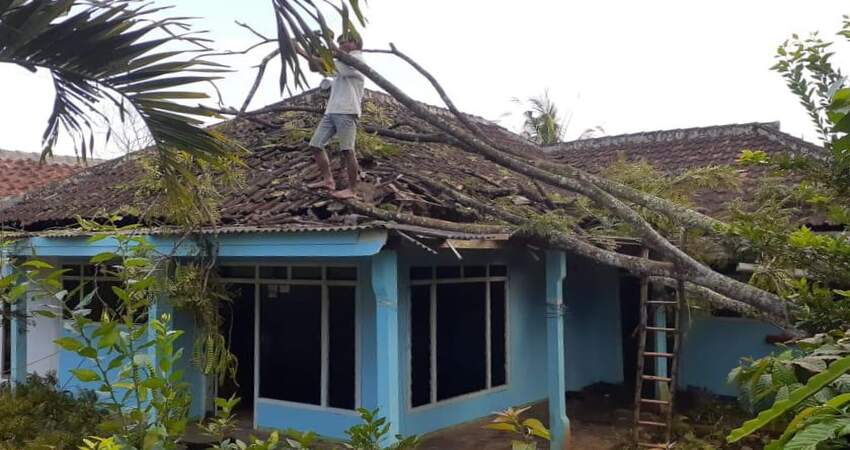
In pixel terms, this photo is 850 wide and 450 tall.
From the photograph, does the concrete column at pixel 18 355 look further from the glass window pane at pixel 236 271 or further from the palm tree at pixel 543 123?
the palm tree at pixel 543 123

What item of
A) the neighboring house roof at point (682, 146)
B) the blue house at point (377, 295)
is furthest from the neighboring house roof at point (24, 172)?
the neighboring house roof at point (682, 146)

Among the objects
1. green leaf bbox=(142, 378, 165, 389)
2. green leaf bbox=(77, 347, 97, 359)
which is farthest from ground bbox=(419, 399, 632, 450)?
green leaf bbox=(77, 347, 97, 359)

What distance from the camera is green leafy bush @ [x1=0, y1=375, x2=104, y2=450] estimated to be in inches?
283

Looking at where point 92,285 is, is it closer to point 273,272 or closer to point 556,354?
point 273,272

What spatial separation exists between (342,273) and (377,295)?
1542mm

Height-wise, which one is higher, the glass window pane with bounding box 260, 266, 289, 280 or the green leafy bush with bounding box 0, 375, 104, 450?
the glass window pane with bounding box 260, 266, 289, 280

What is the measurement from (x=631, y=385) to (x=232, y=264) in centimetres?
619

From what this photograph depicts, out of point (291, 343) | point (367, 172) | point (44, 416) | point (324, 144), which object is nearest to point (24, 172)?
point (44, 416)

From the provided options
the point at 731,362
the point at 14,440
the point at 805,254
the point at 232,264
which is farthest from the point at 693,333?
the point at 14,440

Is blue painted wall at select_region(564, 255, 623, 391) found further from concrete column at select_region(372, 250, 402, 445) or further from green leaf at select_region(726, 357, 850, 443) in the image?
green leaf at select_region(726, 357, 850, 443)

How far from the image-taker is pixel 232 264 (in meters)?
8.51

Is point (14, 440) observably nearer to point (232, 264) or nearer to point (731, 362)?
point (232, 264)

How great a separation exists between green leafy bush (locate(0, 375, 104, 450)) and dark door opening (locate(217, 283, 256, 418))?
159cm

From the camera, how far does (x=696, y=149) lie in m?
12.0
